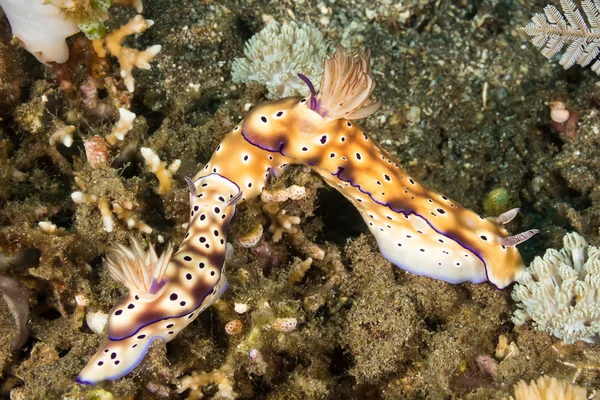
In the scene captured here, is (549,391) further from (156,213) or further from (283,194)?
(156,213)

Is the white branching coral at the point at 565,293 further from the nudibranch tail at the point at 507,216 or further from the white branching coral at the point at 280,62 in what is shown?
the white branching coral at the point at 280,62

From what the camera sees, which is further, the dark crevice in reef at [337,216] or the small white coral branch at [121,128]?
the dark crevice in reef at [337,216]

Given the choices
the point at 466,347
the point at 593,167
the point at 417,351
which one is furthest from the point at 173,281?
the point at 593,167

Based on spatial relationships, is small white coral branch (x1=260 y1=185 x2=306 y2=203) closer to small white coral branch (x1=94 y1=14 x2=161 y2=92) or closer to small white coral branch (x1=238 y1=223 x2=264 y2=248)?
small white coral branch (x1=238 y1=223 x2=264 y2=248)

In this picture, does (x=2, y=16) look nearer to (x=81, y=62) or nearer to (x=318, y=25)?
(x=81, y=62)

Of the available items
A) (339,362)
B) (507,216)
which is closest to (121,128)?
(339,362)

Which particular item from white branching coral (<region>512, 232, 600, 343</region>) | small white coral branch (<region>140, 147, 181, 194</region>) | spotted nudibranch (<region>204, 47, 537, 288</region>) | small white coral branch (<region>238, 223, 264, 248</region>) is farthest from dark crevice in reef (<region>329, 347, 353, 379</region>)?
small white coral branch (<region>140, 147, 181, 194</region>)

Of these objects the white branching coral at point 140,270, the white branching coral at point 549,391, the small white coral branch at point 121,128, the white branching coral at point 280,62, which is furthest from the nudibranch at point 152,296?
the white branching coral at point 549,391
